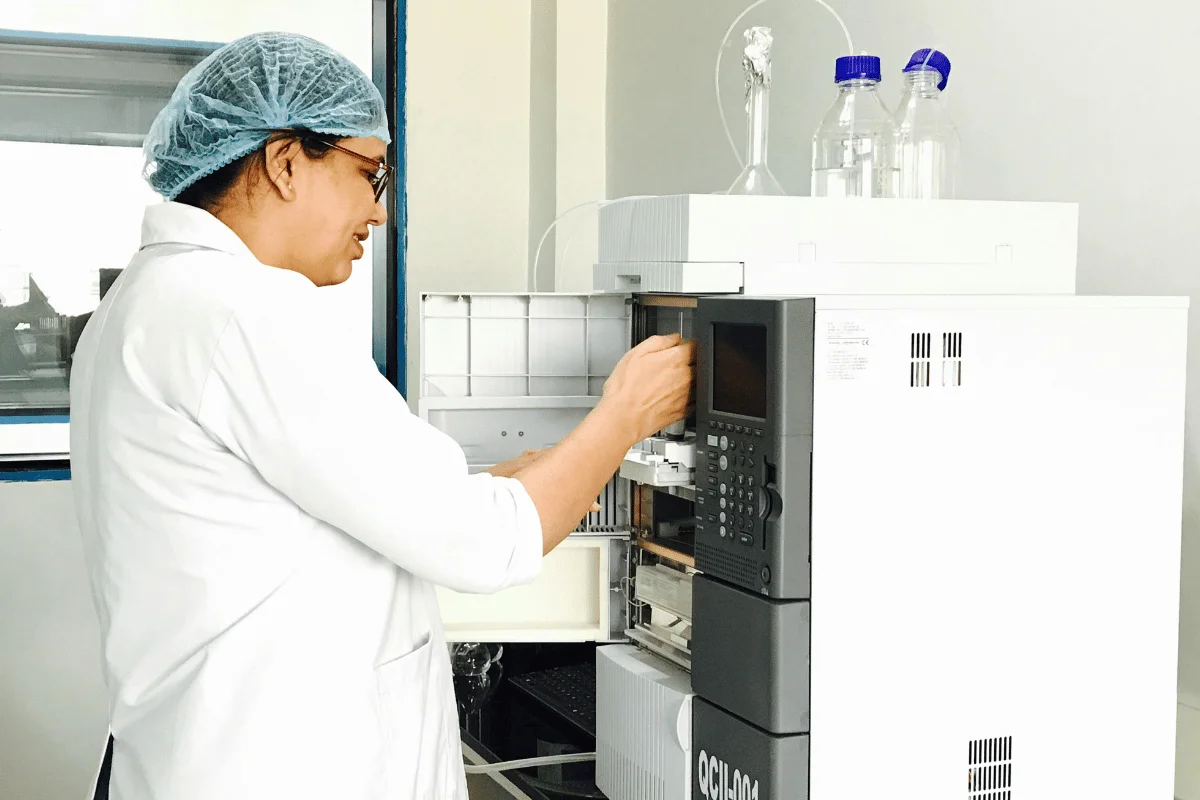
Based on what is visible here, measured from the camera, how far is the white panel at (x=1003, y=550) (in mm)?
1032

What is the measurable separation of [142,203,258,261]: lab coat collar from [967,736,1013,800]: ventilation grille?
0.81 meters

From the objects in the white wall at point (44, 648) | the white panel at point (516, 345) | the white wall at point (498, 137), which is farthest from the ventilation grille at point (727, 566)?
the white wall at point (44, 648)

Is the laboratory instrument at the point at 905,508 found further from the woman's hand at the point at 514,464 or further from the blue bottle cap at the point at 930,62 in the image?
the blue bottle cap at the point at 930,62

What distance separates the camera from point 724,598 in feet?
3.56

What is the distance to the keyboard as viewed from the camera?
1608 millimetres

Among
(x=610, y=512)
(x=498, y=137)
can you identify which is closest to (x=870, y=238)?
(x=610, y=512)

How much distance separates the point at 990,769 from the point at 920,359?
0.39m

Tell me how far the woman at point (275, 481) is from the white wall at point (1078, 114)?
624mm

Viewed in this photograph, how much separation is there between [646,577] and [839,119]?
1.92ft

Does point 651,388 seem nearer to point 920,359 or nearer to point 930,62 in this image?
point 920,359

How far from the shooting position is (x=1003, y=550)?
1.08 m

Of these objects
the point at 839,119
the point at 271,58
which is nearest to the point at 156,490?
the point at 271,58

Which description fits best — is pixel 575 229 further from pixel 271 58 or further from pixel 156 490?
pixel 156 490

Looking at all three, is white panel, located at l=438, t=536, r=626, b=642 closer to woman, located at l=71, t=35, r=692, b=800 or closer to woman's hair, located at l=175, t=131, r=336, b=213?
woman, located at l=71, t=35, r=692, b=800
